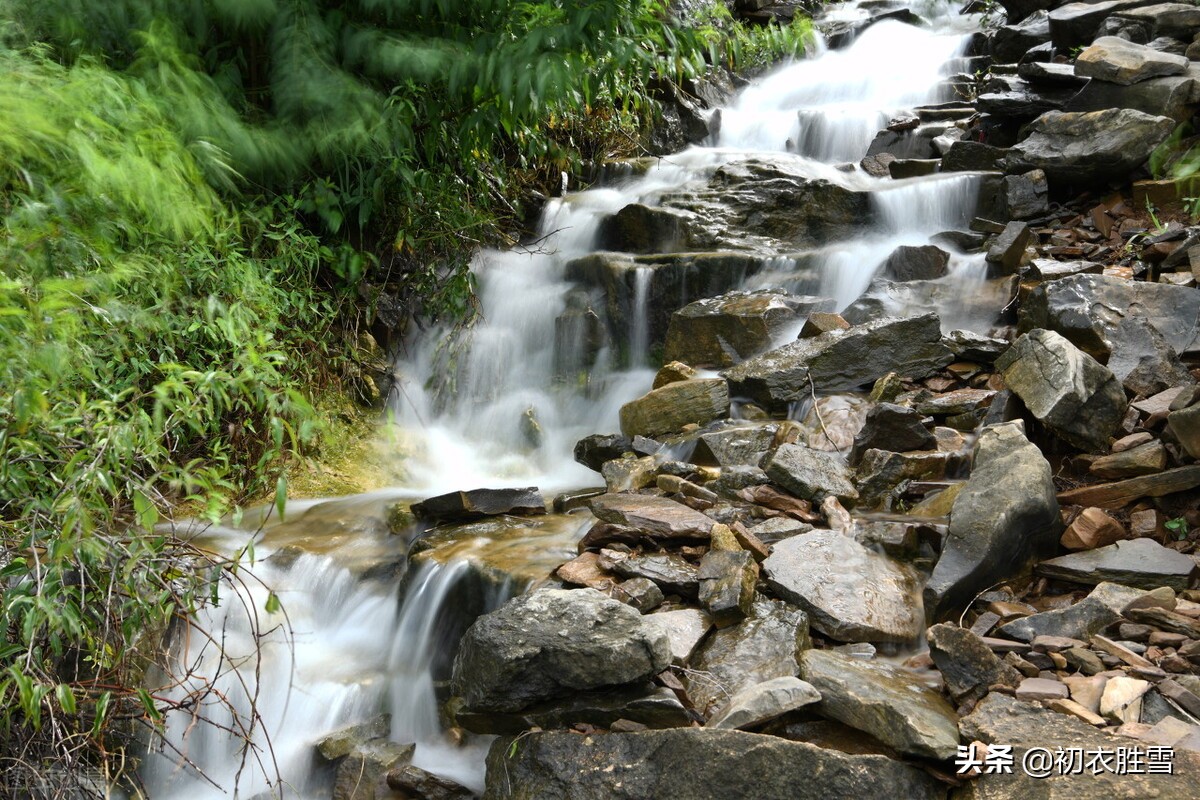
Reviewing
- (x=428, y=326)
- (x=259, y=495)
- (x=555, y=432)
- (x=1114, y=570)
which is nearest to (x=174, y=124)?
(x=259, y=495)

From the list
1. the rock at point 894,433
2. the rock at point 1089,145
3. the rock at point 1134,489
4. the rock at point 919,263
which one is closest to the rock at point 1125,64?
the rock at point 1089,145

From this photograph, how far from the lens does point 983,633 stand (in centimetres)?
264

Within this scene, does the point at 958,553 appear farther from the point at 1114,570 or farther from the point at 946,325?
the point at 946,325

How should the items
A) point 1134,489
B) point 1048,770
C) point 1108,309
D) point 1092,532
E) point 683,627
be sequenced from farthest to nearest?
point 1108,309
point 1134,489
point 1092,532
point 683,627
point 1048,770

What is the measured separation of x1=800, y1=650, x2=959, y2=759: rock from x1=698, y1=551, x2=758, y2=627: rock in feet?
0.96

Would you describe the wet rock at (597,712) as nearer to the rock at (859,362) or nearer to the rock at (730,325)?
the rock at (859,362)

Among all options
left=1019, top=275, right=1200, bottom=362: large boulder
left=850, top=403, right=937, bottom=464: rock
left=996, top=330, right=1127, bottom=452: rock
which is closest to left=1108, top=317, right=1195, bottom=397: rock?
left=1019, top=275, right=1200, bottom=362: large boulder

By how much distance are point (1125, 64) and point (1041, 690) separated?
513 cm

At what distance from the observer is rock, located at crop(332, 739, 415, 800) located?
283cm

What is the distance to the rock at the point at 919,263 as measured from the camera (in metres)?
5.50

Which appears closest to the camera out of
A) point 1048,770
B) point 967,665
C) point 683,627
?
point 1048,770

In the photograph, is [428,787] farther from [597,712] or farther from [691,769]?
[691,769]

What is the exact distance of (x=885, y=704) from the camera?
7.39 ft

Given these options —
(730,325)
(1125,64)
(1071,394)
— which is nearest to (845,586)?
(1071,394)
